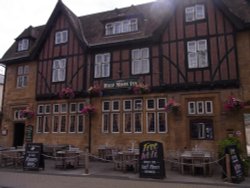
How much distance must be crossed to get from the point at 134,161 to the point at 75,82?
7.71 metres

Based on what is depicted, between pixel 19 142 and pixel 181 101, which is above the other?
pixel 181 101

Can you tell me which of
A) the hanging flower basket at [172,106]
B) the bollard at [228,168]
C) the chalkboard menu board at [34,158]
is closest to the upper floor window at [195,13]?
the hanging flower basket at [172,106]

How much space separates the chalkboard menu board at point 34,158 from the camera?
11.8 m

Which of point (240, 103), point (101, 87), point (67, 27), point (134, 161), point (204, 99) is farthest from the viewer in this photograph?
point (67, 27)

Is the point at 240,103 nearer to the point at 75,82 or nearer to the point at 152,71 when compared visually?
the point at 152,71

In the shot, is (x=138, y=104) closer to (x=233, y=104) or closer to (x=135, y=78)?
(x=135, y=78)

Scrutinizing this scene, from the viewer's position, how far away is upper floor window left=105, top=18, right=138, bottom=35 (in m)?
16.5

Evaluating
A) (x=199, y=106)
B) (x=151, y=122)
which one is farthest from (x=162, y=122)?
(x=199, y=106)

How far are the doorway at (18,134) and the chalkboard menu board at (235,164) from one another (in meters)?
14.7

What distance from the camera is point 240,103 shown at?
12.6 metres

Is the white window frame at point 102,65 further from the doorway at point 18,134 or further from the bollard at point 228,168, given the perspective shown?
the bollard at point 228,168

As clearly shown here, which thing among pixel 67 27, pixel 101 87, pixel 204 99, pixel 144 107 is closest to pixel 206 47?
pixel 204 99

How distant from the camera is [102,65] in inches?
650

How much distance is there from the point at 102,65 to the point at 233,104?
8111 mm
